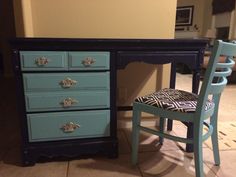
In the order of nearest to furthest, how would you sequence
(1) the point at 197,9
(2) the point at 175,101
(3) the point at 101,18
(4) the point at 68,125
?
(2) the point at 175,101 < (4) the point at 68,125 < (3) the point at 101,18 < (1) the point at 197,9

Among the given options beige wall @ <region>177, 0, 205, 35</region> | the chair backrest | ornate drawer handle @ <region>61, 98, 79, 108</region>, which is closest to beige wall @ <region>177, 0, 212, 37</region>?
beige wall @ <region>177, 0, 205, 35</region>

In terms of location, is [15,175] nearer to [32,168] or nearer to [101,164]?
[32,168]

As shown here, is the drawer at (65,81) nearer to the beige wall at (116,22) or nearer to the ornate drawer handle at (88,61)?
the ornate drawer handle at (88,61)

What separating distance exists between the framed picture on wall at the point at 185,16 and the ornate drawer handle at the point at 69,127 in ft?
20.2

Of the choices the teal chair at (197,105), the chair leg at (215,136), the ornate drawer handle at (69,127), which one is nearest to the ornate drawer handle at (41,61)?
the ornate drawer handle at (69,127)

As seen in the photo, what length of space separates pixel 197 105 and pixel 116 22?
1.02 m

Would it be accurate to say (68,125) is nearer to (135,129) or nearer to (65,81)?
(65,81)

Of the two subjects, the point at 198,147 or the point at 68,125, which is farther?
the point at 68,125

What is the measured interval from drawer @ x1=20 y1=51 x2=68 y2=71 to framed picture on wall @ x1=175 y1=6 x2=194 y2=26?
6.13 m

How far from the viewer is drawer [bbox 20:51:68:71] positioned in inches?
50.6

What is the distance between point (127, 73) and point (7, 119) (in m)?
1.33

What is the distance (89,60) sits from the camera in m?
1.35

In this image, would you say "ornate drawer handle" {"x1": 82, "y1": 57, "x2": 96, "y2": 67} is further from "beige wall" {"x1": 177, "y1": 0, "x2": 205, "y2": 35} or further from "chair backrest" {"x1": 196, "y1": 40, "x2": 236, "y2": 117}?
"beige wall" {"x1": 177, "y1": 0, "x2": 205, "y2": 35}

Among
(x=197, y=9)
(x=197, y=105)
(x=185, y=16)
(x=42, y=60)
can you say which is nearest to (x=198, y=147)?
(x=197, y=105)
